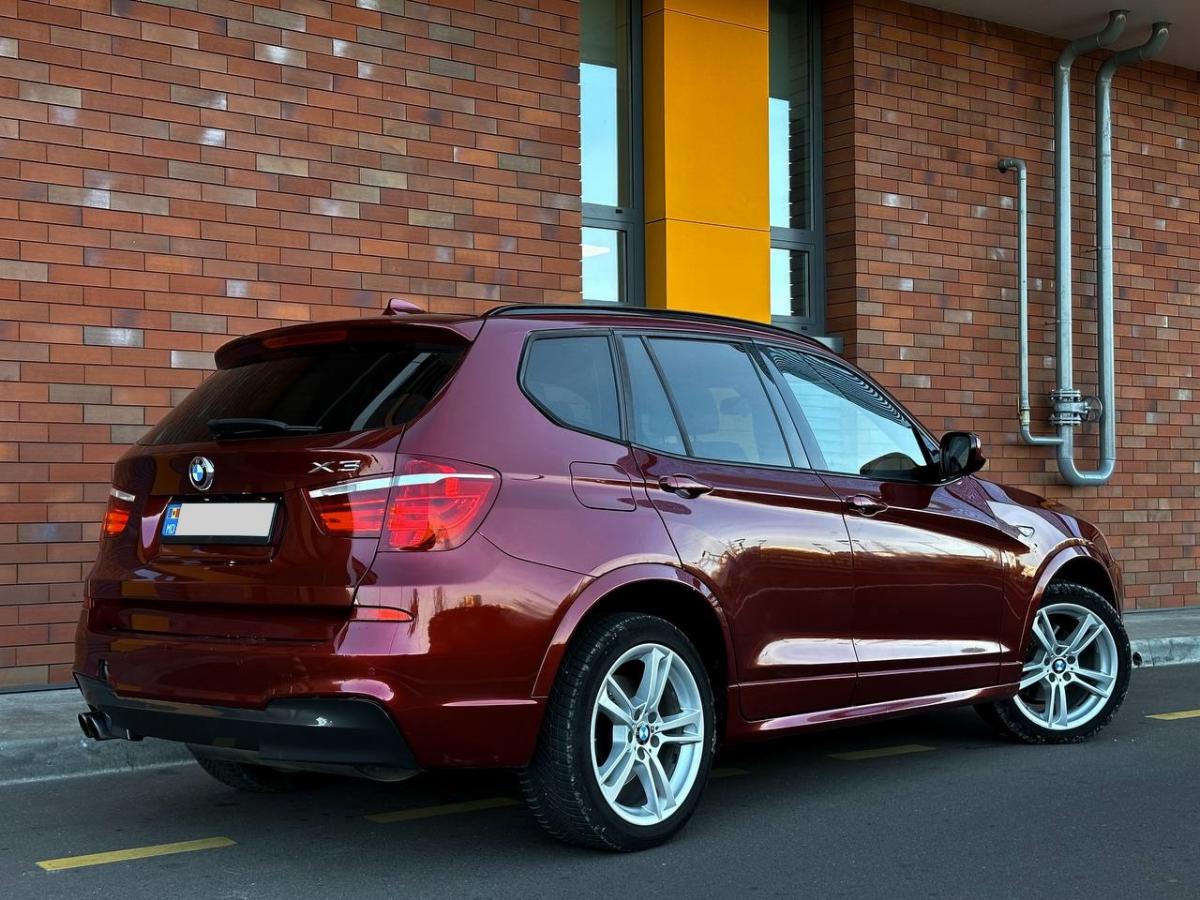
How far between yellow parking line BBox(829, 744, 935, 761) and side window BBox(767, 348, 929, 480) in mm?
1264

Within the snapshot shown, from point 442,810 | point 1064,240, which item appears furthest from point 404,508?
point 1064,240

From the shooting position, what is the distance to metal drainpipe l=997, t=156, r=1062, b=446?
12109mm

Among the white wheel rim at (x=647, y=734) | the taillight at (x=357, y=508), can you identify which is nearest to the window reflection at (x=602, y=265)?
the white wheel rim at (x=647, y=734)

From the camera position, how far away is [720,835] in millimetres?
5152

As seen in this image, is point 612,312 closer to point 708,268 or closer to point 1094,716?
point 1094,716

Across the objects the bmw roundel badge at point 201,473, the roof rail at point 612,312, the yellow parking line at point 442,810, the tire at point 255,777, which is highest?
A: the roof rail at point 612,312

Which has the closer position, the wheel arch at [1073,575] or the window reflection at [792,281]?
the wheel arch at [1073,575]

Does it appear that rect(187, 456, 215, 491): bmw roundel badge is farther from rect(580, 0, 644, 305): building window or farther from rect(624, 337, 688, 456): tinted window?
rect(580, 0, 644, 305): building window

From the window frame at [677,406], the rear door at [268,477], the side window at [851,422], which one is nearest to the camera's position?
the rear door at [268,477]

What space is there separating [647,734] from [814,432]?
1.46 meters

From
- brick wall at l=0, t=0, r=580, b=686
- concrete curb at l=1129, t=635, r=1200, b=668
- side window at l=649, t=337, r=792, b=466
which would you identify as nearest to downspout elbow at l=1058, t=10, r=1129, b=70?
brick wall at l=0, t=0, r=580, b=686

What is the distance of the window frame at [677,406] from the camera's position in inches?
204

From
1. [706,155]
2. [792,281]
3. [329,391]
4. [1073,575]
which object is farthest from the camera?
[792,281]

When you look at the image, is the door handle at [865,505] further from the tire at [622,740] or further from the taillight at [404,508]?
the taillight at [404,508]
